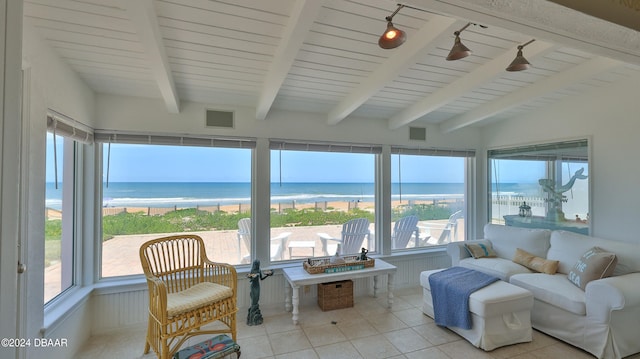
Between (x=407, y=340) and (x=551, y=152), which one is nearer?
(x=407, y=340)

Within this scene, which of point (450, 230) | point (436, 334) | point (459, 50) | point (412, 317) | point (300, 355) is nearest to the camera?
point (459, 50)

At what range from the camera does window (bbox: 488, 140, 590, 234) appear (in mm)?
3371

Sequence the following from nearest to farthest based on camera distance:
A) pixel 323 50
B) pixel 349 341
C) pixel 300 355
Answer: pixel 323 50 → pixel 300 355 → pixel 349 341

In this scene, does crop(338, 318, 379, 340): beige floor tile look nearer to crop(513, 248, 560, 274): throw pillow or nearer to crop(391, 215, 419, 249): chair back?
crop(391, 215, 419, 249): chair back

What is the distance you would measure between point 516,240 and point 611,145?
54.4 inches

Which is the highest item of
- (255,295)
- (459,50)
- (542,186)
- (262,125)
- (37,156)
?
(459,50)

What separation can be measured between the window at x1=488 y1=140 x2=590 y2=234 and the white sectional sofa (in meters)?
0.41

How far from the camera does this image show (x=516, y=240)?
352 centimetres

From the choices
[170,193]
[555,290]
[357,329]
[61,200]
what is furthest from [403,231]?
[61,200]

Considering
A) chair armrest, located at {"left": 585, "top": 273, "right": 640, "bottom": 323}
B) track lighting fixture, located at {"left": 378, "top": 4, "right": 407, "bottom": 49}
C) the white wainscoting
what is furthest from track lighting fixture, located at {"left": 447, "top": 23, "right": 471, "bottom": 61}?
the white wainscoting

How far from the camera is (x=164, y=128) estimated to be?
3.04 m

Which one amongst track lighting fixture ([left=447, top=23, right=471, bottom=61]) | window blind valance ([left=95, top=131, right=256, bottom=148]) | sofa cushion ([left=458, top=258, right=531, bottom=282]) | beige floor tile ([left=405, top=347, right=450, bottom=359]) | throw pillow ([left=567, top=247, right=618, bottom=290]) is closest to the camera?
track lighting fixture ([left=447, top=23, right=471, bottom=61])

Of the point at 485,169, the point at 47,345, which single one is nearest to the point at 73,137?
the point at 47,345

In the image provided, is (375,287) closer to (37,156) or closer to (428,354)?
(428,354)
